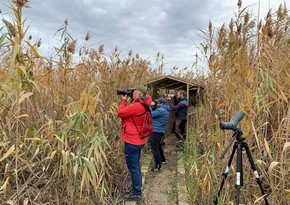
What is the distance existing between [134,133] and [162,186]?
1.22 metres

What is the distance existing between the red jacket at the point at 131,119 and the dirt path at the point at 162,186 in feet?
2.82

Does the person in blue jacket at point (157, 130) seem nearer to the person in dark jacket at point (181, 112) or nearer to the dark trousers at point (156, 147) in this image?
the dark trousers at point (156, 147)

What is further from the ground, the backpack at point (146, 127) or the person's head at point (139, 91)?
the person's head at point (139, 91)

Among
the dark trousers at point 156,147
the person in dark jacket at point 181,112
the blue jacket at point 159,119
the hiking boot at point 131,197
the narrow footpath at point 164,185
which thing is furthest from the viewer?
the person in dark jacket at point 181,112

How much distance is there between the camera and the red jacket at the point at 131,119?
3.27 m

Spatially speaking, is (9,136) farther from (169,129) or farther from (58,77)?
(169,129)

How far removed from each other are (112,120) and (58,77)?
1060 millimetres

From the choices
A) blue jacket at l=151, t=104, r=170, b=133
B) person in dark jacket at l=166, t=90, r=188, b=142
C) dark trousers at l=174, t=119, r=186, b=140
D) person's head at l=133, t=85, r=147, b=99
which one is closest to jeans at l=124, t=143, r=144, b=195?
person's head at l=133, t=85, r=147, b=99

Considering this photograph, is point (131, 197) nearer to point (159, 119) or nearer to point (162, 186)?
point (162, 186)

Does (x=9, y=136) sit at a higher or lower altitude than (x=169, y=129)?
higher

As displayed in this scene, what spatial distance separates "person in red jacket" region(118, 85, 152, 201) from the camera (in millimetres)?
3277

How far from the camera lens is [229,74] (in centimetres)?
294

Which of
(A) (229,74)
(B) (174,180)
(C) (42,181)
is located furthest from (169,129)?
(C) (42,181)

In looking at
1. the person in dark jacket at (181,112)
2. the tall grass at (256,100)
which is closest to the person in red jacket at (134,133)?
the tall grass at (256,100)
